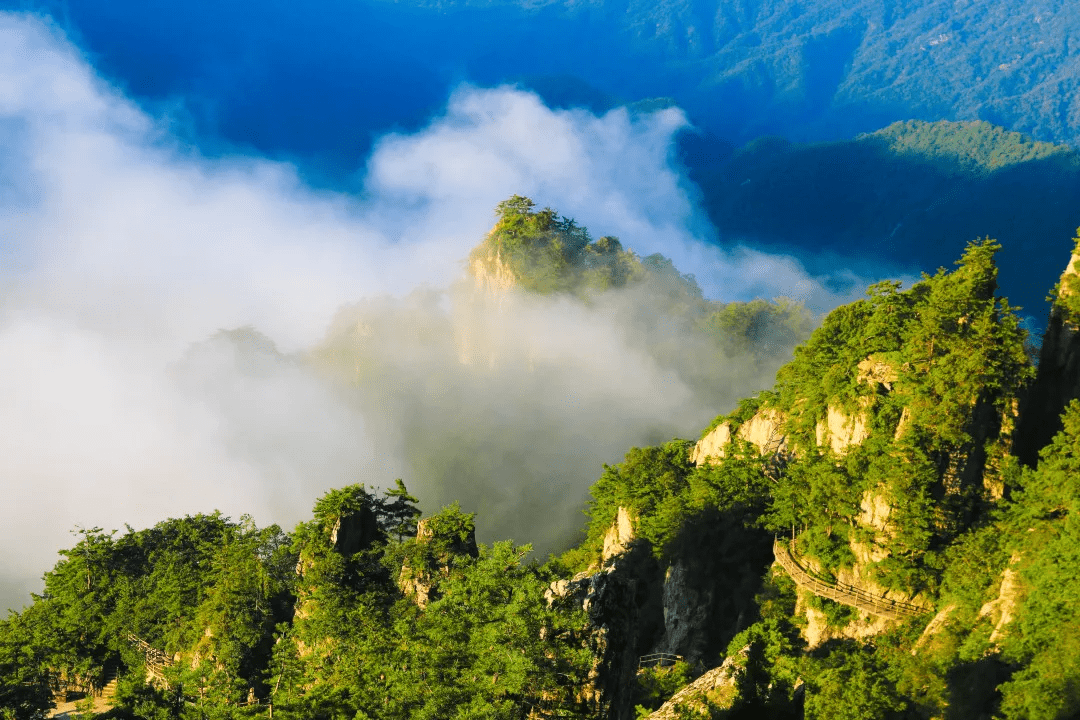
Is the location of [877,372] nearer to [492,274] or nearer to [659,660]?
[659,660]

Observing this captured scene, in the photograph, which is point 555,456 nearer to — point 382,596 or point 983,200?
point 382,596

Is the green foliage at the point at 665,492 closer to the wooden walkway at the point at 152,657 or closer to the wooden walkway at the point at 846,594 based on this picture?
the wooden walkway at the point at 846,594

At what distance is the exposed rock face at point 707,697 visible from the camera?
2469 centimetres

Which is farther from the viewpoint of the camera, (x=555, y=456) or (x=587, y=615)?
(x=555, y=456)

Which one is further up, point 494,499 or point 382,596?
point 494,499

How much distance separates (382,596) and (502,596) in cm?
1630

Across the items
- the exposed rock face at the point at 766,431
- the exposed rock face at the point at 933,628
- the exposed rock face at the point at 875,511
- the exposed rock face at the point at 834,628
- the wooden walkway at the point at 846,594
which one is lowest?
the exposed rock face at the point at 933,628

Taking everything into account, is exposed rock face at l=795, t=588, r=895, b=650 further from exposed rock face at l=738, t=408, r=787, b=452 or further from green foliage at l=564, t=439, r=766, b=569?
exposed rock face at l=738, t=408, r=787, b=452

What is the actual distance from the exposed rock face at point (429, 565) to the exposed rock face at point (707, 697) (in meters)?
17.1

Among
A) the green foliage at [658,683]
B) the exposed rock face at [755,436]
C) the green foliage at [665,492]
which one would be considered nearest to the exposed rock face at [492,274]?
the green foliage at [665,492]

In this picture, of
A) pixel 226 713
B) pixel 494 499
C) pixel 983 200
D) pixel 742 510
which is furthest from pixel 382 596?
pixel 983 200

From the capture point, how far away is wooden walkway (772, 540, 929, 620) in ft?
123

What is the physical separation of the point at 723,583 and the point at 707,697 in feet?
62.5

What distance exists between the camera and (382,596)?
43.2 metres
